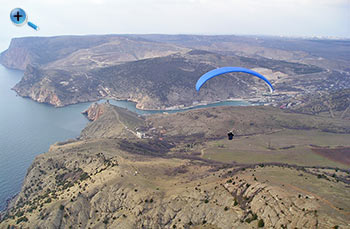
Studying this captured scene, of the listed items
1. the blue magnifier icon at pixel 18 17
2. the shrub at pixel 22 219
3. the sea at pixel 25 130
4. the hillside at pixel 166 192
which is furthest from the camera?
the sea at pixel 25 130

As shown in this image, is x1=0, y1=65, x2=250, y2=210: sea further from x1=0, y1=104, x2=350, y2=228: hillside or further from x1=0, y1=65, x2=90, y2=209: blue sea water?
x1=0, y1=104, x2=350, y2=228: hillside

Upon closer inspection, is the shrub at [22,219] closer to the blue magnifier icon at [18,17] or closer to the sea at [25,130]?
the sea at [25,130]

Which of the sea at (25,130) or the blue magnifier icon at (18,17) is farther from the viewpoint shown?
the sea at (25,130)

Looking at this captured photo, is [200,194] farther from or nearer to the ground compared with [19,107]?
farther from the ground

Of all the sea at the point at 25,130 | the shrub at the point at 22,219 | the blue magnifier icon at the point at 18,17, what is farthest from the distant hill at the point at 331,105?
the blue magnifier icon at the point at 18,17

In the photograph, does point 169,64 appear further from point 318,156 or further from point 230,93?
point 318,156

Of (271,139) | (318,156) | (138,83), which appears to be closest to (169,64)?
(138,83)
